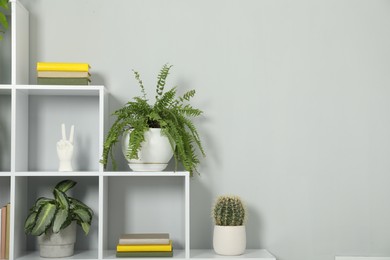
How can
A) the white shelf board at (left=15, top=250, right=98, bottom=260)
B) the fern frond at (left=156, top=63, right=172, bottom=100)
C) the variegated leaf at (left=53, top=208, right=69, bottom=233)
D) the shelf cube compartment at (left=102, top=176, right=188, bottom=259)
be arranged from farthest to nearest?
the shelf cube compartment at (left=102, top=176, right=188, bottom=259) < the fern frond at (left=156, top=63, right=172, bottom=100) < the white shelf board at (left=15, top=250, right=98, bottom=260) < the variegated leaf at (left=53, top=208, right=69, bottom=233)

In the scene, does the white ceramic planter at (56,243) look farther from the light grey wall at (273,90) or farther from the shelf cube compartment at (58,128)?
the light grey wall at (273,90)

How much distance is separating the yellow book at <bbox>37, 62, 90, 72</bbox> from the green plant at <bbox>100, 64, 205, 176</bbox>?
0.23 meters

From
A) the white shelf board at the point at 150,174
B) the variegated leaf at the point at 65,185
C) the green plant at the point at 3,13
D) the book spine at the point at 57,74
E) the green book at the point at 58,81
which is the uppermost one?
the green plant at the point at 3,13

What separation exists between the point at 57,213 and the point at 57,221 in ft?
0.12

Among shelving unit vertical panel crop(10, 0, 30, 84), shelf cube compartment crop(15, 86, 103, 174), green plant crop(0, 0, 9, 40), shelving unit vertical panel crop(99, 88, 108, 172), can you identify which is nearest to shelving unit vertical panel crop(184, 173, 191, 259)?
shelving unit vertical panel crop(99, 88, 108, 172)

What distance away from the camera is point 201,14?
277cm

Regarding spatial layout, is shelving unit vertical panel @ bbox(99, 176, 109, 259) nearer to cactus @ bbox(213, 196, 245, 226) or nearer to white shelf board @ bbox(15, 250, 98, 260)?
white shelf board @ bbox(15, 250, 98, 260)

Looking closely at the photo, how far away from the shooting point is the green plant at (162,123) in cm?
247

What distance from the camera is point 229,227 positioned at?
2520 millimetres

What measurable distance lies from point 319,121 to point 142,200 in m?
0.88

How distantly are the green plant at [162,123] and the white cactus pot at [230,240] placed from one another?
28 cm

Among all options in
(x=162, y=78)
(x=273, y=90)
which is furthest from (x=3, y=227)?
(x=273, y=90)

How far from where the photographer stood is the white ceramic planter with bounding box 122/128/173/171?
250 cm

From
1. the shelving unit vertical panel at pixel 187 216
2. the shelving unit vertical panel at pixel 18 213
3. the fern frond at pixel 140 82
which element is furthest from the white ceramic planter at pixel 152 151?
the shelving unit vertical panel at pixel 18 213
